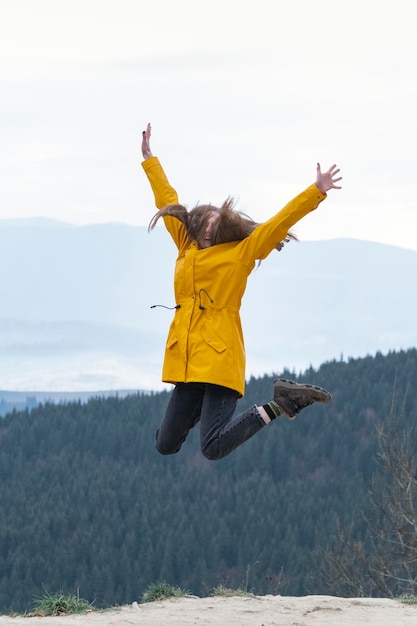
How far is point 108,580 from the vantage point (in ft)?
277

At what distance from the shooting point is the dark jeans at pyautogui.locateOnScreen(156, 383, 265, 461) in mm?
9031

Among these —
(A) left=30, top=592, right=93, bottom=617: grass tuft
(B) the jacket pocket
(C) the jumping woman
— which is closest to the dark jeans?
(C) the jumping woman

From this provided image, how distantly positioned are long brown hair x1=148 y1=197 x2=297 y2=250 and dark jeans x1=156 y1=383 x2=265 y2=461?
Result: 107 cm

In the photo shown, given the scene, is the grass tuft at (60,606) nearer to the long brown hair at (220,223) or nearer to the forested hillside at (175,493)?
the long brown hair at (220,223)

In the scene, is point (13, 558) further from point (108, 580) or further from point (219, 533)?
point (219, 533)

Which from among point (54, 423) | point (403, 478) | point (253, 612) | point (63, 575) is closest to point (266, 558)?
point (63, 575)

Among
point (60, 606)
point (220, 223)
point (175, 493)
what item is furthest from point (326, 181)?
point (175, 493)

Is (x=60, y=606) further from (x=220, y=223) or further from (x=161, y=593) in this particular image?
(x=220, y=223)

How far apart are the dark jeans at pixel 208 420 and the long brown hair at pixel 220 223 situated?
107 cm

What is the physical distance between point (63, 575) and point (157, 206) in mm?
80849

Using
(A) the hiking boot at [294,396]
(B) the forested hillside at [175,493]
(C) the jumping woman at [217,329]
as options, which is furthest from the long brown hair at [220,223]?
(B) the forested hillside at [175,493]

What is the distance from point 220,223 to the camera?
9289mm

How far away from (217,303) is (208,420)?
82 centimetres

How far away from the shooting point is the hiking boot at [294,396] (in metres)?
9.27
